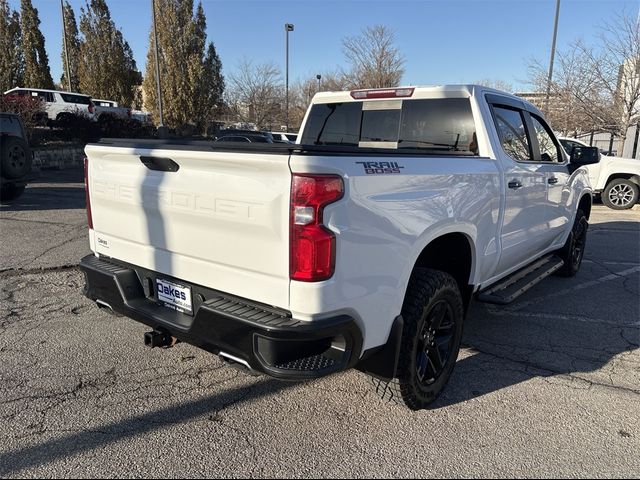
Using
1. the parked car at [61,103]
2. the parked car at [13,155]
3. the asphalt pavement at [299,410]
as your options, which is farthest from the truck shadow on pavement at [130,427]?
the parked car at [61,103]

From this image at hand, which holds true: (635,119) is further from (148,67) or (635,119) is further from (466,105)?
(148,67)

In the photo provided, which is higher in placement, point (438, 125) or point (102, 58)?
point (102, 58)

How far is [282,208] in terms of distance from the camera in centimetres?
221

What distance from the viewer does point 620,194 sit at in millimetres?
12430

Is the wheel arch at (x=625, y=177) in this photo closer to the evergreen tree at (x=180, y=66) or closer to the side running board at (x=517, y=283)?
the side running board at (x=517, y=283)

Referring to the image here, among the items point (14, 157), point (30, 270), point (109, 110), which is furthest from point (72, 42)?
point (30, 270)

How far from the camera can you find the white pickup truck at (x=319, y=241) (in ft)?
7.30

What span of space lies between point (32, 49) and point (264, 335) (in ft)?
113

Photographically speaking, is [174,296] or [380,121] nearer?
[174,296]

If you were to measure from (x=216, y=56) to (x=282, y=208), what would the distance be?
32.0m

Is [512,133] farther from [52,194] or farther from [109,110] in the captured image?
[109,110]

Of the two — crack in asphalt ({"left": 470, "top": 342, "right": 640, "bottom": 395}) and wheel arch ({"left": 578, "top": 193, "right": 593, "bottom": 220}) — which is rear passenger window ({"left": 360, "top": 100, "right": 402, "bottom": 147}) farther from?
wheel arch ({"left": 578, "top": 193, "right": 593, "bottom": 220})

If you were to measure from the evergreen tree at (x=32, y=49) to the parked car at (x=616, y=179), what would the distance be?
3043cm

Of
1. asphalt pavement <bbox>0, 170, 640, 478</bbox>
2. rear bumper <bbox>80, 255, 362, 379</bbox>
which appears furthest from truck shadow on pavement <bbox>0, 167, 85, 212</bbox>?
rear bumper <bbox>80, 255, 362, 379</bbox>
